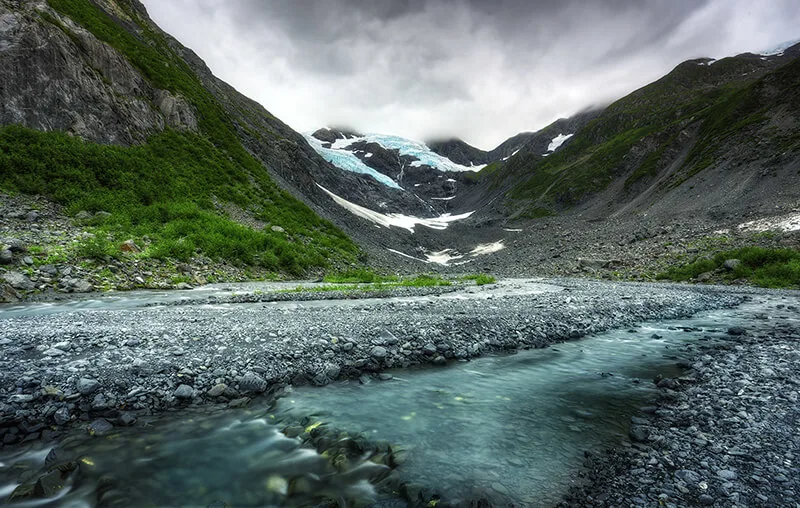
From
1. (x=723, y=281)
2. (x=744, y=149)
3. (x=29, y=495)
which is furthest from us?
(x=744, y=149)

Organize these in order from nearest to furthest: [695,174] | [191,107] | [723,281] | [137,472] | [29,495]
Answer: [29,495], [137,472], [723,281], [191,107], [695,174]

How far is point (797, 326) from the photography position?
40.8 feet

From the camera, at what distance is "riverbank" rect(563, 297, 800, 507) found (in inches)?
160

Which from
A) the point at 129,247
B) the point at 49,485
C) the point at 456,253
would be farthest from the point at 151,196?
the point at 456,253

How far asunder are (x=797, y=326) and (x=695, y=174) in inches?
2779

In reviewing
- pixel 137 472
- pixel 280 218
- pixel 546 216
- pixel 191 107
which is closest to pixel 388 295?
pixel 137 472

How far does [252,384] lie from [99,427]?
7.82ft

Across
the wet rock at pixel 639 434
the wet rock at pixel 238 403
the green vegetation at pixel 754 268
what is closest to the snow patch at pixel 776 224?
the green vegetation at pixel 754 268

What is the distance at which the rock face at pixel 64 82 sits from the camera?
27.8 metres

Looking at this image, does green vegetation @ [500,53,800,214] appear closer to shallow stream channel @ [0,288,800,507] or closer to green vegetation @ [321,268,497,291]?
green vegetation @ [321,268,497,291]

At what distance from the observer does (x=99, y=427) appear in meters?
5.45

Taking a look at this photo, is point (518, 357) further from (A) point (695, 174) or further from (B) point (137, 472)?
(A) point (695, 174)

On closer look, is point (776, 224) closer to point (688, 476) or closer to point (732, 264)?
point (732, 264)

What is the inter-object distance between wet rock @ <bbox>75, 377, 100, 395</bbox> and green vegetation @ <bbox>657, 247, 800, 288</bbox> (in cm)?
3616
